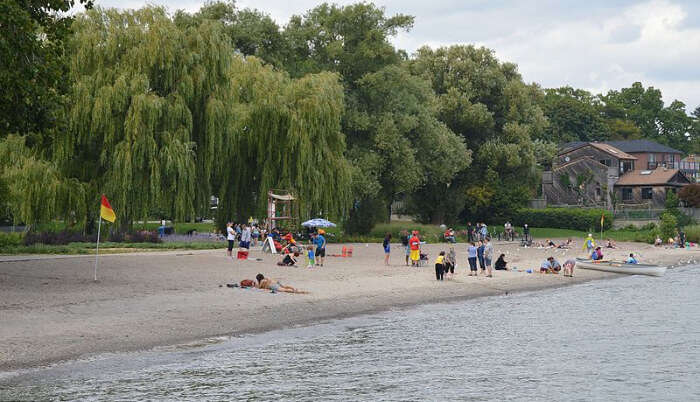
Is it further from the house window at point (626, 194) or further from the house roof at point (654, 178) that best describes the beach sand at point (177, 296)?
the house window at point (626, 194)

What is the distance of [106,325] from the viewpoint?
24031 millimetres

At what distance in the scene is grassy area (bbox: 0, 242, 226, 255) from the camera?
4184 cm

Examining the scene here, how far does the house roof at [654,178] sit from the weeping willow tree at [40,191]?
80.9 m

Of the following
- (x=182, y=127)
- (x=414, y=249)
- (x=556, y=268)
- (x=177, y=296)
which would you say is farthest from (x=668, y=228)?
(x=177, y=296)

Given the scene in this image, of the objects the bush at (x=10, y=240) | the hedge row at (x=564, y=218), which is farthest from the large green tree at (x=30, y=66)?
the hedge row at (x=564, y=218)

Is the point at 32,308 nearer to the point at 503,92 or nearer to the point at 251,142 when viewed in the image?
the point at 251,142

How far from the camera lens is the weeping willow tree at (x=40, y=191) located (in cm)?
4416

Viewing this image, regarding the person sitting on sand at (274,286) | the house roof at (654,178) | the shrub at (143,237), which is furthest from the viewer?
the house roof at (654,178)

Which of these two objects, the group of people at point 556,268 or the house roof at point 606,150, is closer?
the group of people at point 556,268

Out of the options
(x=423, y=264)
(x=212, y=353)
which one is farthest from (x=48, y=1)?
(x=423, y=264)

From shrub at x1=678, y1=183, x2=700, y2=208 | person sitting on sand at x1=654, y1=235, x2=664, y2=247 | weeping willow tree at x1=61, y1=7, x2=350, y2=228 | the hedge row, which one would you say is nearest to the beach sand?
weeping willow tree at x1=61, y1=7, x2=350, y2=228

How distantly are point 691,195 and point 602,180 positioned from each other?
16.8m

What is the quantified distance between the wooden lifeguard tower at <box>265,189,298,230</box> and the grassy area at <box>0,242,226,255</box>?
3.45m

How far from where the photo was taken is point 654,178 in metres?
107
